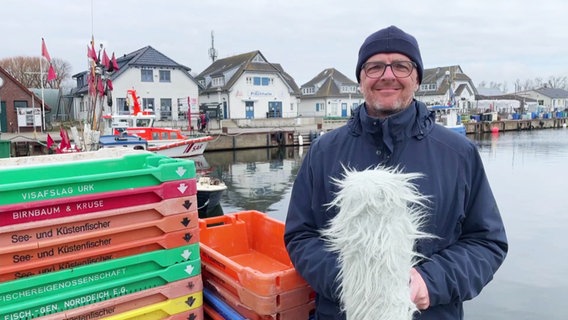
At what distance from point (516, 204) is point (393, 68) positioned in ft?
43.7

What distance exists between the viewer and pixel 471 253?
1.85 meters

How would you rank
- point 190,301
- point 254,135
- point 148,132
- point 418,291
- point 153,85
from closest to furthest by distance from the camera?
point 418,291, point 190,301, point 148,132, point 254,135, point 153,85

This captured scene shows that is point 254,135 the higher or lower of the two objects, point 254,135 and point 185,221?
the lower

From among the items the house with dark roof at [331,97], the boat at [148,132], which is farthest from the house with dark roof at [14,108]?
the house with dark roof at [331,97]

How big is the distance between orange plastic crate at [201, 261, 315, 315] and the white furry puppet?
87 cm

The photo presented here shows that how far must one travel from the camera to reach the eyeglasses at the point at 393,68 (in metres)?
1.97

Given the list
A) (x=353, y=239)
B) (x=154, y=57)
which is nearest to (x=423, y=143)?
(x=353, y=239)

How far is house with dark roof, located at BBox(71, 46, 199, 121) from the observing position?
116 ft

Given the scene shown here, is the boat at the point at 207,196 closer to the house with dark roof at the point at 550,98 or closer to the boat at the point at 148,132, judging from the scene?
the boat at the point at 148,132

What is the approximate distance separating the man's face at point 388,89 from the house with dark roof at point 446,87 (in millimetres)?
55249

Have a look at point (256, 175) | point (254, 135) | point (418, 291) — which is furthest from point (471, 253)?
point (254, 135)

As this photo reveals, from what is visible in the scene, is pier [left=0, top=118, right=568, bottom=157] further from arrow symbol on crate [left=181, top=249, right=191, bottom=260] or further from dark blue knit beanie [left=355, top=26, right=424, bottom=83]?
dark blue knit beanie [left=355, top=26, right=424, bottom=83]

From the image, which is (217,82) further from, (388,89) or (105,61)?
(388,89)

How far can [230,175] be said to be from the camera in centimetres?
1983
